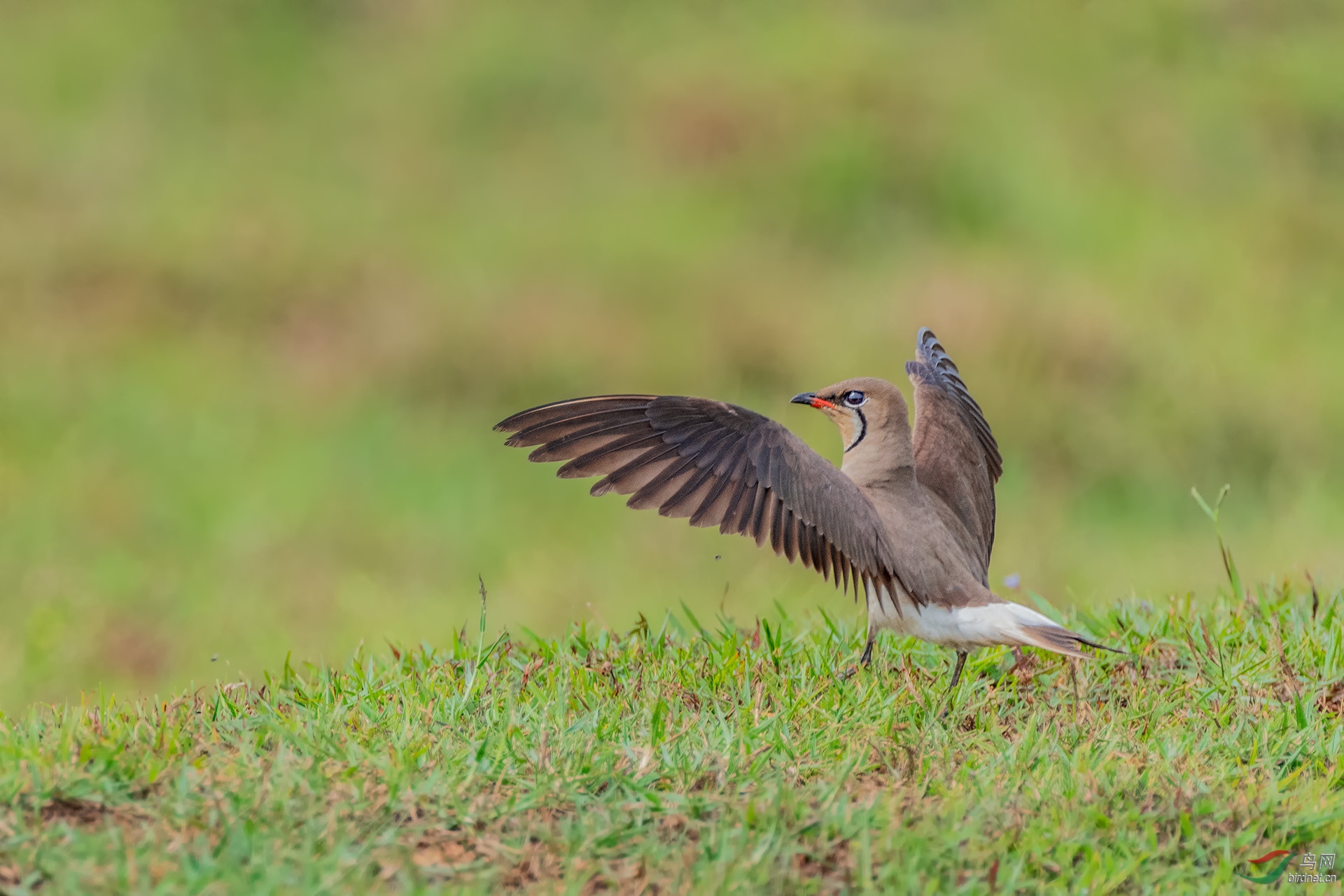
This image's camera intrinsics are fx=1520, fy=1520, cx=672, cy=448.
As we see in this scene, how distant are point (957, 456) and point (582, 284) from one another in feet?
21.7

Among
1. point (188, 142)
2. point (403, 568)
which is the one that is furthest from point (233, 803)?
point (188, 142)

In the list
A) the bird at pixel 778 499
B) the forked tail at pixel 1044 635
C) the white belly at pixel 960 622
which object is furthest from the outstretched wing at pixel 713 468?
the forked tail at pixel 1044 635

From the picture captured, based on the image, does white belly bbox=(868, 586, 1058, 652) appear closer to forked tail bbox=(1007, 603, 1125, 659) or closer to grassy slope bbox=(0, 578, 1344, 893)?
forked tail bbox=(1007, 603, 1125, 659)

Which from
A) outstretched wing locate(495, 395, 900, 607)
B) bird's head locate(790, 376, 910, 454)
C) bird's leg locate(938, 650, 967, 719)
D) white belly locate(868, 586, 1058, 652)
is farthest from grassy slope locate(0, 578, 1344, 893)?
bird's head locate(790, 376, 910, 454)

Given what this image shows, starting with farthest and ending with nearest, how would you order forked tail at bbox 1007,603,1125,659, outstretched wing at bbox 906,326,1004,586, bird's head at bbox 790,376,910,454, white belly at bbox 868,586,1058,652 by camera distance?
outstretched wing at bbox 906,326,1004,586
bird's head at bbox 790,376,910,454
white belly at bbox 868,586,1058,652
forked tail at bbox 1007,603,1125,659

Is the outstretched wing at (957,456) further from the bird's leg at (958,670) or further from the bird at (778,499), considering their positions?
the bird at (778,499)

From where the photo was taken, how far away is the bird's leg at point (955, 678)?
4434 millimetres

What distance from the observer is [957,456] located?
5.19m

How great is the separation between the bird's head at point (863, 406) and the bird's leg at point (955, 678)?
73 cm

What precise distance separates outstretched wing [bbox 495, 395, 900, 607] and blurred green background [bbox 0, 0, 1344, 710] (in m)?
1.99

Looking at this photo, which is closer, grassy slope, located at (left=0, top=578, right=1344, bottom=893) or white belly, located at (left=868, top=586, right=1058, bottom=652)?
grassy slope, located at (left=0, top=578, right=1344, bottom=893)

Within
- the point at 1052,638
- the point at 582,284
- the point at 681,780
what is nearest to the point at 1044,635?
the point at 1052,638

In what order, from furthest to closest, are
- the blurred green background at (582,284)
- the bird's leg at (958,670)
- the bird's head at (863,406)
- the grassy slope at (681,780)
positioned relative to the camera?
1. the blurred green background at (582,284)
2. the bird's head at (863,406)
3. the bird's leg at (958,670)
4. the grassy slope at (681,780)

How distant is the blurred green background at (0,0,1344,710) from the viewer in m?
8.87
